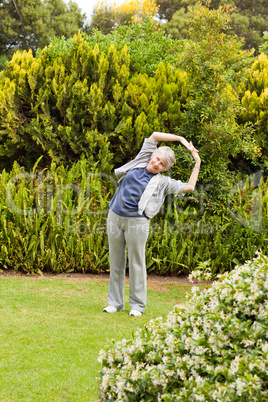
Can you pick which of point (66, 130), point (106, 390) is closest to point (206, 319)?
point (106, 390)

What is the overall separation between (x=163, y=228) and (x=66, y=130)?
236cm

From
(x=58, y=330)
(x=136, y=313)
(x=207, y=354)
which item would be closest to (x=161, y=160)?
(x=136, y=313)

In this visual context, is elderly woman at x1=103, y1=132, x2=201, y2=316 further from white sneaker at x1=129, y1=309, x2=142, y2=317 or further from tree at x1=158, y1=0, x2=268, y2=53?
tree at x1=158, y1=0, x2=268, y2=53

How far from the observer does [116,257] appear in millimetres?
4590

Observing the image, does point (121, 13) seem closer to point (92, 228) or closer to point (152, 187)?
point (92, 228)

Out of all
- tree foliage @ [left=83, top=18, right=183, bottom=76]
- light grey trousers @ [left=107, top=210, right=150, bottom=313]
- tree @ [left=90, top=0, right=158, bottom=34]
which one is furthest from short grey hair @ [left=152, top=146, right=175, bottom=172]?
tree @ [left=90, top=0, right=158, bottom=34]

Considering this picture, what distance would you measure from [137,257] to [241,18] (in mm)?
27727

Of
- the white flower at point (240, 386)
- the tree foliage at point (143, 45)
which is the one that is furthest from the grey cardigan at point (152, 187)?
the tree foliage at point (143, 45)

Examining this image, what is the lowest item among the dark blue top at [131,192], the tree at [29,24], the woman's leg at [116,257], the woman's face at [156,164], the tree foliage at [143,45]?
the woman's leg at [116,257]

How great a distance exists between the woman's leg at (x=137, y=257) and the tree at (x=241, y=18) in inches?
934

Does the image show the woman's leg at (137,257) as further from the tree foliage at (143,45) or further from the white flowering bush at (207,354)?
the tree foliage at (143,45)

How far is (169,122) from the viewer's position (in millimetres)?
7445

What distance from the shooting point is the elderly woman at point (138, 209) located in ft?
14.4

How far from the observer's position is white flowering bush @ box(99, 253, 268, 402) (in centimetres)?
196
